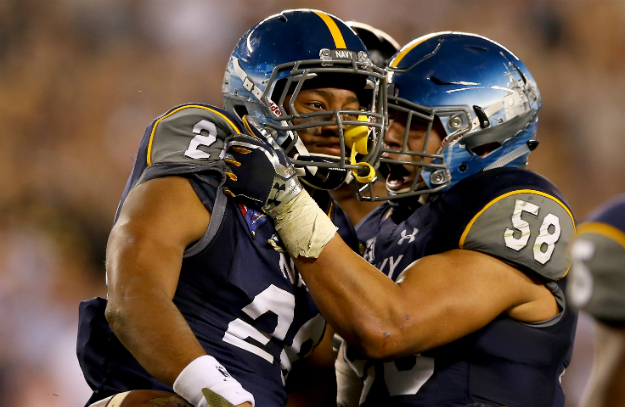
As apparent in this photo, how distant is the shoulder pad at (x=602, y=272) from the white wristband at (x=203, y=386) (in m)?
0.75

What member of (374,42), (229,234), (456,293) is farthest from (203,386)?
(374,42)

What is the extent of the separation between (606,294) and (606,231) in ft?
0.35

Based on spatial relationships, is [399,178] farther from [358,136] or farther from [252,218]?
[252,218]

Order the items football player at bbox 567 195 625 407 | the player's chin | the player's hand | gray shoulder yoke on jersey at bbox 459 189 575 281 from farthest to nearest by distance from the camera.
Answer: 1. the player's chin
2. gray shoulder yoke on jersey at bbox 459 189 575 281
3. the player's hand
4. football player at bbox 567 195 625 407

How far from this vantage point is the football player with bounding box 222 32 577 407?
5.88ft

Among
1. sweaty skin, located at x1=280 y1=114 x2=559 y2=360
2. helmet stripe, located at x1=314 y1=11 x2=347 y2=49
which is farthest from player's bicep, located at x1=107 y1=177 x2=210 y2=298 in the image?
helmet stripe, located at x1=314 y1=11 x2=347 y2=49

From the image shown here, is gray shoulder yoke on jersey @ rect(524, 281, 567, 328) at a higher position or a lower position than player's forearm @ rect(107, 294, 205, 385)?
lower

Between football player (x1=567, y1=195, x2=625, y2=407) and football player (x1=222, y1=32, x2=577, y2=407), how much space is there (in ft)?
2.38

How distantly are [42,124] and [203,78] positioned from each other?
1209 mm

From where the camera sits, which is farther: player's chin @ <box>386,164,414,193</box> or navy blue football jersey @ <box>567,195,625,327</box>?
player's chin @ <box>386,164,414,193</box>

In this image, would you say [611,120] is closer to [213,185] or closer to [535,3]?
[535,3]

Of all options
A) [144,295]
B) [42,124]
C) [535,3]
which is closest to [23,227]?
[42,124]

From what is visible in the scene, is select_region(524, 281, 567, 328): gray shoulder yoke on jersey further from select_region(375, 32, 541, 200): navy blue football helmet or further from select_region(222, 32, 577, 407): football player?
select_region(375, 32, 541, 200): navy blue football helmet

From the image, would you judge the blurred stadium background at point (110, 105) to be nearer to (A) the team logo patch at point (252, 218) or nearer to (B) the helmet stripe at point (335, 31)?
(A) the team logo patch at point (252, 218)
